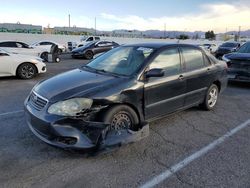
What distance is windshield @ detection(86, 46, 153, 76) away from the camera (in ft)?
15.1

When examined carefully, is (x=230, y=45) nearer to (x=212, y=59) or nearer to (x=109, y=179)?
(x=212, y=59)

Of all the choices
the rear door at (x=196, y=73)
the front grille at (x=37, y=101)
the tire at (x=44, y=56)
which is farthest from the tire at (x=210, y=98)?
the tire at (x=44, y=56)

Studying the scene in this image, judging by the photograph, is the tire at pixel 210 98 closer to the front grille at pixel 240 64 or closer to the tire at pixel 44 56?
the front grille at pixel 240 64

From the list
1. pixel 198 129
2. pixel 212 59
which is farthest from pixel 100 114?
pixel 212 59

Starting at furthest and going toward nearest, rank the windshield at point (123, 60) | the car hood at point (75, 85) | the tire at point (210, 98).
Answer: the tire at point (210, 98)
the windshield at point (123, 60)
the car hood at point (75, 85)

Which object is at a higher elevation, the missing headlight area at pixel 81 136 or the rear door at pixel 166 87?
the rear door at pixel 166 87

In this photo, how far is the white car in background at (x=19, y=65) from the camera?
968cm

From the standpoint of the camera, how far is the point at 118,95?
13.1 ft

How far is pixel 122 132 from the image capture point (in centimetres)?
375

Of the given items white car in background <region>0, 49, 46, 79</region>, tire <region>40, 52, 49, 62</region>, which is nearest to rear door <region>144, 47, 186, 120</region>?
white car in background <region>0, 49, 46, 79</region>

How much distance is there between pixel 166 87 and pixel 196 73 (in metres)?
1.08

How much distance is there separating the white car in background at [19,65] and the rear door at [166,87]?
6805 mm

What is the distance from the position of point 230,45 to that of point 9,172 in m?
25.2

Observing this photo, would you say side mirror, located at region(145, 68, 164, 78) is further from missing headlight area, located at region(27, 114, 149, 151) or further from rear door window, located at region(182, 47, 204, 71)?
missing headlight area, located at region(27, 114, 149, 151)
